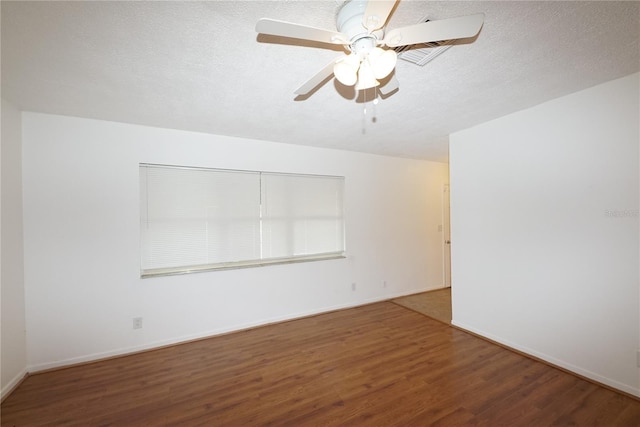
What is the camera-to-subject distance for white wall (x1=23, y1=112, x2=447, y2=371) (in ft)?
7.86

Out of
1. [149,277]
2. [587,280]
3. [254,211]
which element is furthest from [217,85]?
[587,280]

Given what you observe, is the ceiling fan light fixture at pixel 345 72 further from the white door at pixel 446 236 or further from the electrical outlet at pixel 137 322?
the white door at pixel 446 236

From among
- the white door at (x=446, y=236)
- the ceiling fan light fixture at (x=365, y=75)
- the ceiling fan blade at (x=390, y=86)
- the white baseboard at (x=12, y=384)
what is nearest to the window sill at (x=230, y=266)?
the white baseboard at (x=12, y=384)

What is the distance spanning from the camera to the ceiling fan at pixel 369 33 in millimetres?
1017

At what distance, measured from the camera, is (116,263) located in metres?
2.64

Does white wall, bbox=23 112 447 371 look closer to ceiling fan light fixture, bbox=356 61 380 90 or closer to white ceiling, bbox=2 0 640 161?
white ceiling, bbox=2 0 640 161

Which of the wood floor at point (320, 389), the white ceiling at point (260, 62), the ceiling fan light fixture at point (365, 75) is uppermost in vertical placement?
the white ceiling at point (260, 62)

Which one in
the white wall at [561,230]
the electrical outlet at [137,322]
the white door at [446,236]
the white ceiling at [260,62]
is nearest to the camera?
the white ceiling at [260,62]

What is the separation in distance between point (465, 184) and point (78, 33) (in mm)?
3654

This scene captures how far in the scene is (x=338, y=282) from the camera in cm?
390

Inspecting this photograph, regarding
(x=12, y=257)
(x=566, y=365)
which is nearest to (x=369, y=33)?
(x=566, y=365)

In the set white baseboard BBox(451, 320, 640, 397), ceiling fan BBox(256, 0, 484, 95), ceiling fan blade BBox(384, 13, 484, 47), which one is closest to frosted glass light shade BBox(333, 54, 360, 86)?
ceiling fan BBox(256, 0, 484, 95)

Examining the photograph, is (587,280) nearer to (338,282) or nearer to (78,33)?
(338,282)

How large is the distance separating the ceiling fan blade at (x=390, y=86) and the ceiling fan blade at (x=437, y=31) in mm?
551
